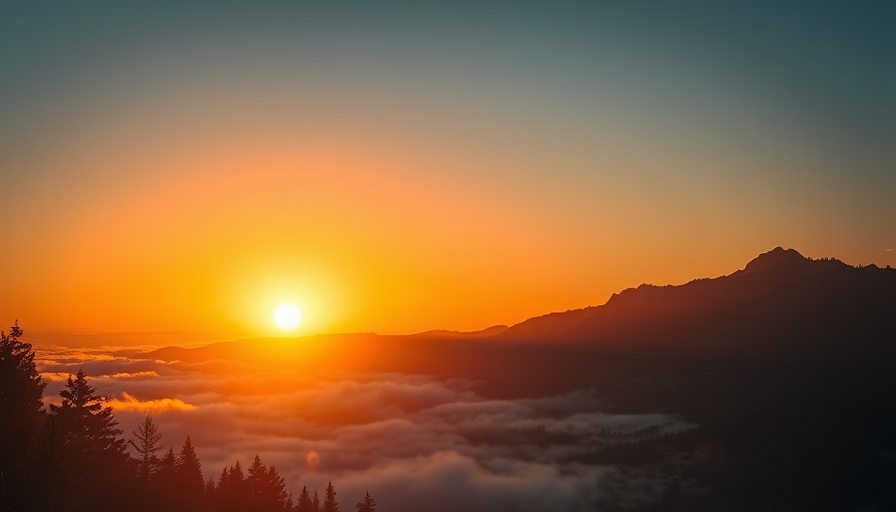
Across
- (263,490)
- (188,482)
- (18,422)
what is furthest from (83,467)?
(263,490)

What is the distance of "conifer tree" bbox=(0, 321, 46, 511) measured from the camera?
3891 centimetres

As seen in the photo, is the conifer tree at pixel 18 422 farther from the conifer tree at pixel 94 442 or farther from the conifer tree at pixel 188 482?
the conifer tree at pixel 188 482

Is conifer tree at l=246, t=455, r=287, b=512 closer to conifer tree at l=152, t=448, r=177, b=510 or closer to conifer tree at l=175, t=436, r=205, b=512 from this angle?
conifer tree at l=175, t=436, r=205, b=512

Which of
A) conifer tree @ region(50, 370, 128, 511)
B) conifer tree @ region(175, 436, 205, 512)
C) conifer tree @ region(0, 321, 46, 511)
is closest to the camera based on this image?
conifer tree @ region(0, 321, 46, 511)

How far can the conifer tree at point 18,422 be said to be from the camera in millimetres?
38906

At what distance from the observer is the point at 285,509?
357 ft

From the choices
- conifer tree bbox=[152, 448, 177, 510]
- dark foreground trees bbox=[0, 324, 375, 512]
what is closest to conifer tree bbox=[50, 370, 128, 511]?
dark foreground trees bbox=[0, 324, 375, 512]

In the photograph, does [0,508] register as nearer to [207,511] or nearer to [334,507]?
[207,511]

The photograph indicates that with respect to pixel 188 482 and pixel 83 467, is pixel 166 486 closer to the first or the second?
pixel 188 482

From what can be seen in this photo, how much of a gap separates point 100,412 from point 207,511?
2448cm

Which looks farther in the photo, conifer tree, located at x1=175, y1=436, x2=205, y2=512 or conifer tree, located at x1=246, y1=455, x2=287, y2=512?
conifer tree, located at x1=246, y1=455, x2=287, y2=512

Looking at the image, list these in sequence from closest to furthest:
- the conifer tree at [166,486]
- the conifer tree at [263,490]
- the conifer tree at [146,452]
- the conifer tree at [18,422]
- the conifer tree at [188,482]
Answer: the conifer tree at [18,422], the conifer tree at [166,486], the conifer tree at [146,452], the conifer tree at [188,482], the conifer tree at [263,490]

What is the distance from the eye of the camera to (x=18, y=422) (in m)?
42.7

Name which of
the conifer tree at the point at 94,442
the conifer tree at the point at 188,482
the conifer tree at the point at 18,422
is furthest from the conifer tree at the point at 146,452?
the conifer tree at the point at 18,422
